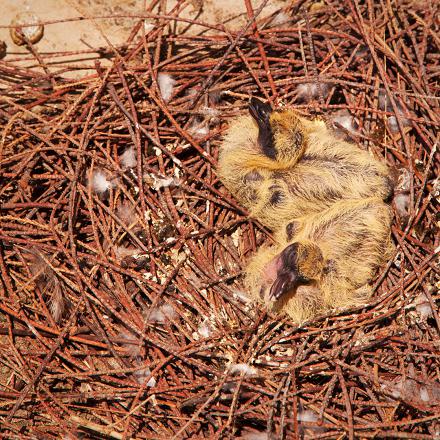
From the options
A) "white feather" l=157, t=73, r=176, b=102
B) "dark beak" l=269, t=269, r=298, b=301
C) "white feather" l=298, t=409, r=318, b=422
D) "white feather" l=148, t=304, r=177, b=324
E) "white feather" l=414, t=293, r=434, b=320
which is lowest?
"white feather" l=298, t=409, r=318, b=422

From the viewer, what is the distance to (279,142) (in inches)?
134

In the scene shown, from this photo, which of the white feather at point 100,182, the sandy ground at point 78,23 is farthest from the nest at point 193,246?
the sandy ground at point 78,23

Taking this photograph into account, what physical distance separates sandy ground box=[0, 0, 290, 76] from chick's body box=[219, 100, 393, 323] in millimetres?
964

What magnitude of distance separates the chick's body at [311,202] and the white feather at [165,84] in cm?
50

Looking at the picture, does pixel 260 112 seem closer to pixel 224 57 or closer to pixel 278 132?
pixel 278 132

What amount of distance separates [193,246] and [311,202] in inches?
30.9

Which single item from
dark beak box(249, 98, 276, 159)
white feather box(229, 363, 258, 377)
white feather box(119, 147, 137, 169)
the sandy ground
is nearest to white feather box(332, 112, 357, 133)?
dark beak box(249, 98, 276, 159)

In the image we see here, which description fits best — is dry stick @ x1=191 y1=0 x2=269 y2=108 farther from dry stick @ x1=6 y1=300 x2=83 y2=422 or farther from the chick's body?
dry stick @ x1=6 y1=300 x2=83 y2=422

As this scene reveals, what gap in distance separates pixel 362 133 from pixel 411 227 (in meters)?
0.70

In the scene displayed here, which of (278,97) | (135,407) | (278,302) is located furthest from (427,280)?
(135,407)

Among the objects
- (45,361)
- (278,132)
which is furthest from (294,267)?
(45,361)

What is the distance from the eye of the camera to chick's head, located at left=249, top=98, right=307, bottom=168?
338 cm

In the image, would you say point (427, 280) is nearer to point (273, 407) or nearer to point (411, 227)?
point (411, 227)

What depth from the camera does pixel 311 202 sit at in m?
3.50
